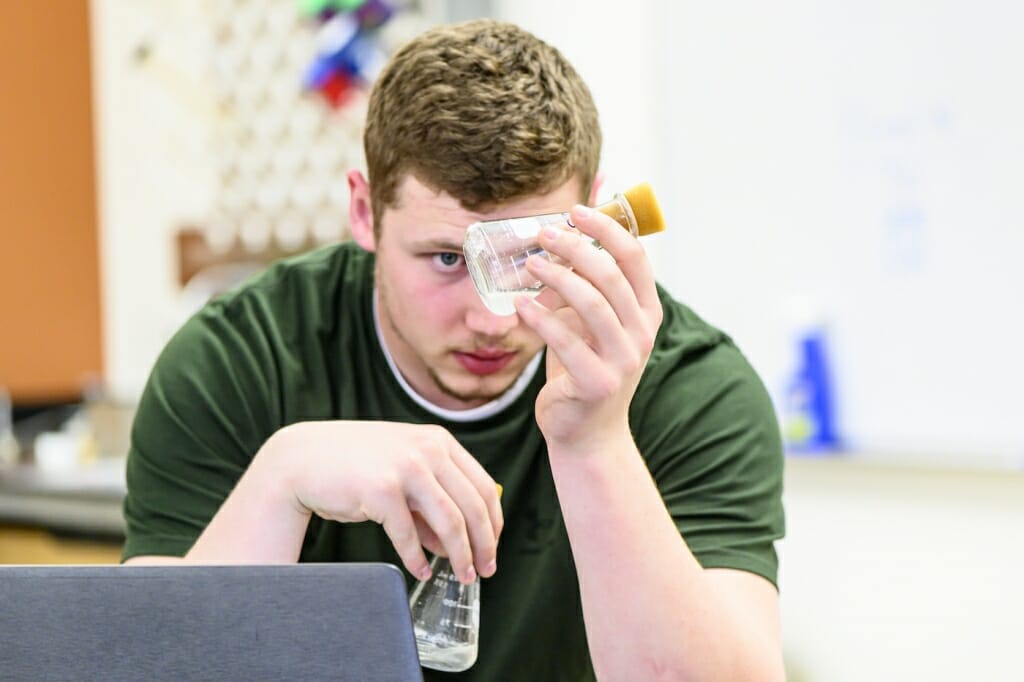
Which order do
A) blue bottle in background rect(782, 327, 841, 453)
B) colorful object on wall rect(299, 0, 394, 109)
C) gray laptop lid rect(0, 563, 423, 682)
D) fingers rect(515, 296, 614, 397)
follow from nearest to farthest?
gray laptop lid rect(0, 563, 423, 682)
fingers rect(515, 296, 614, 397)
blue bottle in background rect(782, 327, 841, 453)
colorful object on wall rect(299, 0, 394, 109)

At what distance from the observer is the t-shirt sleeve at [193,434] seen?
4.24ft

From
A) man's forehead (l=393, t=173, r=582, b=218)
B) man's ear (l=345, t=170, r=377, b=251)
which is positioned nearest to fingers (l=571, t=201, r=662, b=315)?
man's forehead (l=393, t=173, r=582, b=218)

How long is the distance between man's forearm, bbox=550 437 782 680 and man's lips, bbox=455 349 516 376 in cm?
26

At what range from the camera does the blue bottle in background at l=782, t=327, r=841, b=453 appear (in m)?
2.18

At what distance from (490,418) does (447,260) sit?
196 millimetres

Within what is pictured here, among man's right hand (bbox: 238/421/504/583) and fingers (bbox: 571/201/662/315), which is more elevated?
fingers (bbox: 571/201/662/315)

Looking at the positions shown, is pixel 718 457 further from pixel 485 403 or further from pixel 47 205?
pixel 47 205

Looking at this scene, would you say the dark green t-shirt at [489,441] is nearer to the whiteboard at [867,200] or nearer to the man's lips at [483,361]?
the man's lips at [483,361]

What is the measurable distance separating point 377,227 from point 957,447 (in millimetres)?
1188

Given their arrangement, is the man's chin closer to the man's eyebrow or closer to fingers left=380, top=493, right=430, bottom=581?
the man's eyebrow

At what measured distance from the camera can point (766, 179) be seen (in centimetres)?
226

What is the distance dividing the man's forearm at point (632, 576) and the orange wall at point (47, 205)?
2958 millimetres

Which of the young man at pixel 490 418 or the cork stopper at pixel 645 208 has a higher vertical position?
the cork stopper at pixel 645 208

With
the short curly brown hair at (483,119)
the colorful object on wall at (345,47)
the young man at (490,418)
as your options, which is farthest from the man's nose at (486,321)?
the colorful object on wall at (345,47)
